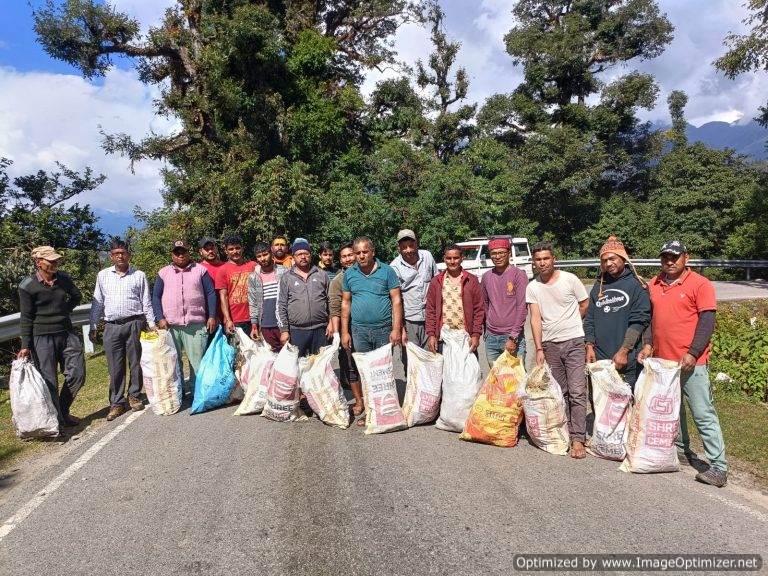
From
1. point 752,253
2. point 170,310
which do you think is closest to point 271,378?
point 170,310

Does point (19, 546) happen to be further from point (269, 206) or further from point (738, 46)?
point (738, 46)

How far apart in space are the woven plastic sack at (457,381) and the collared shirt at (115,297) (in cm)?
337

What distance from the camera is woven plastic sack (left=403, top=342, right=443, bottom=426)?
4.70m

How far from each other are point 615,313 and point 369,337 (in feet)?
7.08

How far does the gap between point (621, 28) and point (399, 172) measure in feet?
50.8

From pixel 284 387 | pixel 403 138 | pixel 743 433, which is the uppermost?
pixel 403 138

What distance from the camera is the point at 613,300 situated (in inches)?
163

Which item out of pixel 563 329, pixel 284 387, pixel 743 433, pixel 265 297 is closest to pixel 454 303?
pixel 563 329

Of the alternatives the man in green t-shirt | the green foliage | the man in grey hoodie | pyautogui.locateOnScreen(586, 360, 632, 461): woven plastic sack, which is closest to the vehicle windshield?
the green foliage

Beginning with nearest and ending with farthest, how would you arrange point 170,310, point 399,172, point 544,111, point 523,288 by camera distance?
point 523,288
point 170,310
point 399,172
point 544,111

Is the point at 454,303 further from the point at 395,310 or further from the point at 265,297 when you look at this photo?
the point at 265,297

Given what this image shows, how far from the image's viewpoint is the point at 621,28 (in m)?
24.8

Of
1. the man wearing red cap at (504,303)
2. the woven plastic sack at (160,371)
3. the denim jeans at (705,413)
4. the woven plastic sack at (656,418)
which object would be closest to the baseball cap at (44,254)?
the woven plastic sack at (160,371)

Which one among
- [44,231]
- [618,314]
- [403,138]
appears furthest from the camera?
[403,138]
